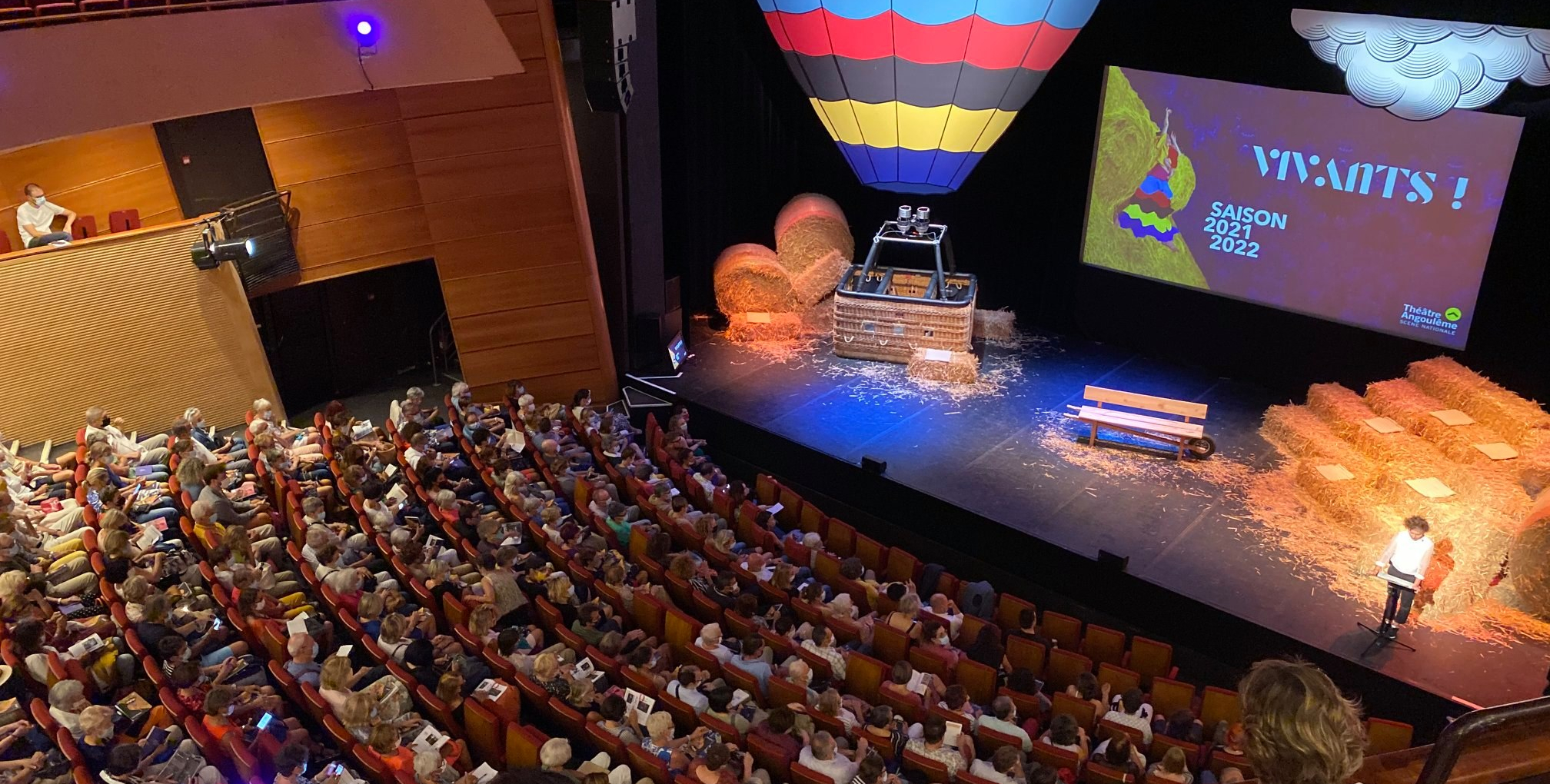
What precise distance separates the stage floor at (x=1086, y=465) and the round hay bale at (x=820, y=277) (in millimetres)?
765

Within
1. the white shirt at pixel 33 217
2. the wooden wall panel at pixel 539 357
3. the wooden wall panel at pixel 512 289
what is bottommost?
the wooden wall panel at pixel 539 357

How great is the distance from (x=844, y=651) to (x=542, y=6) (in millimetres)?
5817

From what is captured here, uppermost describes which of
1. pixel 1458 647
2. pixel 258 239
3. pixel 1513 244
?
pixel 258 239

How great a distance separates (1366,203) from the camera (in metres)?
9.43

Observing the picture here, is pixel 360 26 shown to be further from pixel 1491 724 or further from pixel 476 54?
pixel 1491 724

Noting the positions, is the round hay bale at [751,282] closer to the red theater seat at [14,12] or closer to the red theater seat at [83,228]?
the red theater seat at [83,228]

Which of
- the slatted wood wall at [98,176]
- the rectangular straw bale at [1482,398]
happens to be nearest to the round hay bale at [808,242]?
the rectangular straw bale at [1482,398]

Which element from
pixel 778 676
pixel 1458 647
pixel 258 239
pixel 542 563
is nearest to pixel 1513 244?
pixel 1458 647

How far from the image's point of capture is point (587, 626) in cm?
631

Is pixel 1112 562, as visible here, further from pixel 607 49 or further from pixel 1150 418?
pixel 607 49

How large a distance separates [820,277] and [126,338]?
6.78 m

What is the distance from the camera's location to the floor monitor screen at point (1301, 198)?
8898 mm

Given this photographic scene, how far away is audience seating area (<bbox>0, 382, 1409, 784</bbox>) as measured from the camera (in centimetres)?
534

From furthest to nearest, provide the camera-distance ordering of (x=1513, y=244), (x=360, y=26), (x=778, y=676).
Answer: (x=1513, y=244) < (x=360, y=26) < (x=778, y=676)
